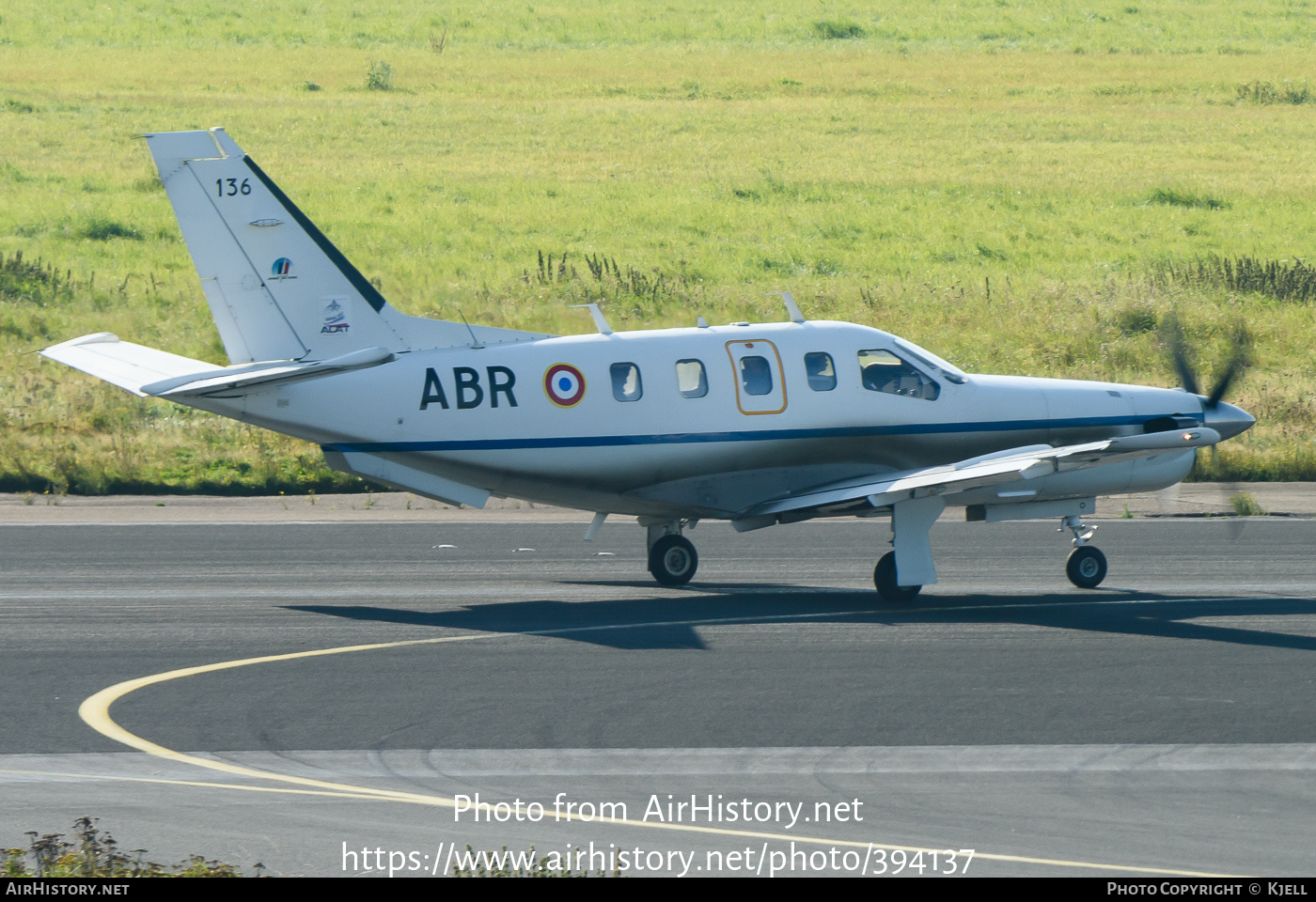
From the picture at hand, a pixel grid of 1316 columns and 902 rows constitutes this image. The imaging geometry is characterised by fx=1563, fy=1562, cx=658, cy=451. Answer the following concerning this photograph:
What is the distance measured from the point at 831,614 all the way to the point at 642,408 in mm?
2959

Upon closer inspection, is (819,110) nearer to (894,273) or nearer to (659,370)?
(894,273)

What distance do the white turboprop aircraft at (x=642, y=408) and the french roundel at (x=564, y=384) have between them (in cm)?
2

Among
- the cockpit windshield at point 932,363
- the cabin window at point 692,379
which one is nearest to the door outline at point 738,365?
the cabin window at point 692,379

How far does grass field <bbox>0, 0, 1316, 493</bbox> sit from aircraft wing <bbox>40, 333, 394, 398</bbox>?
8252mm

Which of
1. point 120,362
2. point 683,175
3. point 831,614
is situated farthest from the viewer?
point 683,175

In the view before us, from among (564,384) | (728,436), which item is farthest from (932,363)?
(564,384)

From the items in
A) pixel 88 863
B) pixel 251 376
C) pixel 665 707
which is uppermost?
pixel 251 376

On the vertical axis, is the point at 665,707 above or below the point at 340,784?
below

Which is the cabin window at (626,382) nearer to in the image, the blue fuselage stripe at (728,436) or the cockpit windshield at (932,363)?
the blue fuselage stripe at (728,436)

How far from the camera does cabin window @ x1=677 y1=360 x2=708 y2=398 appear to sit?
55.1 feet

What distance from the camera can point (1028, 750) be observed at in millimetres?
10438

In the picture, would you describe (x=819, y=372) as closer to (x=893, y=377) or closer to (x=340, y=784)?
(x=893, y=377)

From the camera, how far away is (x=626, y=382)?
1664 centimetres

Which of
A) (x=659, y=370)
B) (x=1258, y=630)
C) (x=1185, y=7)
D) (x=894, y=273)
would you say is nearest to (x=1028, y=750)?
(x=1258, y=630)
